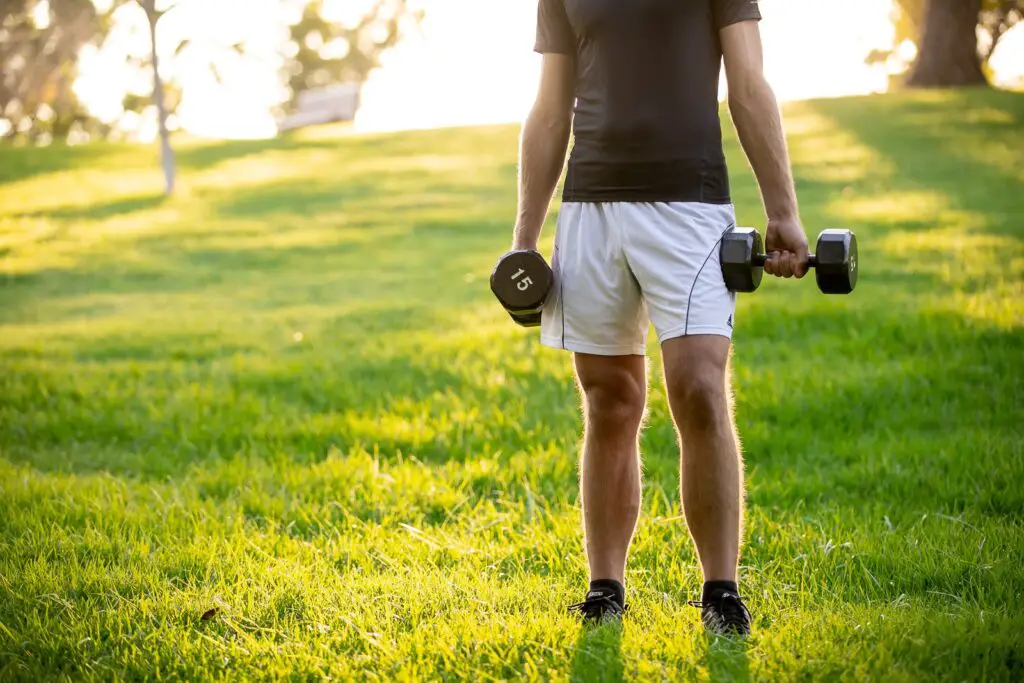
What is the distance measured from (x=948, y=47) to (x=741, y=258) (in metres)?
28.6

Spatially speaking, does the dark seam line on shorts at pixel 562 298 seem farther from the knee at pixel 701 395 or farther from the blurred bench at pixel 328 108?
the blurred bench at pixel 328 108

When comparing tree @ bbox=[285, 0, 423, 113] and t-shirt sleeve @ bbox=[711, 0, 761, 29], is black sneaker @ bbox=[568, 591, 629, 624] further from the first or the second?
tree @ bbox=[285, 0, 423, 113]

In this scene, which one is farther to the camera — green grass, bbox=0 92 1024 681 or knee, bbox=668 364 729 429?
green grass, bbox=0 92 1024 681

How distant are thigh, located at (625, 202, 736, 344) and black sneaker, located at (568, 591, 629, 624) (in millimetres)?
890

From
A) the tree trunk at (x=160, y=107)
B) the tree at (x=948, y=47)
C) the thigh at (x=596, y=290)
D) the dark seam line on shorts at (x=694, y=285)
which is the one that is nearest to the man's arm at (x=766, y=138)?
the dark seam line on shorts at (x=694, y=285)

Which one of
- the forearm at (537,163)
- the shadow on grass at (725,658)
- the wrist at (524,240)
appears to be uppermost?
the forearm at (537,163)

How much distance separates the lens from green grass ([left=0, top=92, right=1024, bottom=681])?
377 cm

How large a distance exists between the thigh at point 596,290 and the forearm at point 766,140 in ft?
1.55

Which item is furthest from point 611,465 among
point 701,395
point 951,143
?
point 951,143

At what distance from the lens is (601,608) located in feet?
12.7

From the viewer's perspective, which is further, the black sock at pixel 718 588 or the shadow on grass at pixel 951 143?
the shadow on grass at pixel 951 143

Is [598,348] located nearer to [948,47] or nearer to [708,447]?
[708,447]

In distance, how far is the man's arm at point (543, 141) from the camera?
3965 mm

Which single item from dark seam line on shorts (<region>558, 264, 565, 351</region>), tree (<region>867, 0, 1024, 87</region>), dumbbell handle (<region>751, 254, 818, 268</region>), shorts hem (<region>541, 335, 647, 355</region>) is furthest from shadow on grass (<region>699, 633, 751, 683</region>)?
tree (<region>867, 0, 1024, 87</region>)
